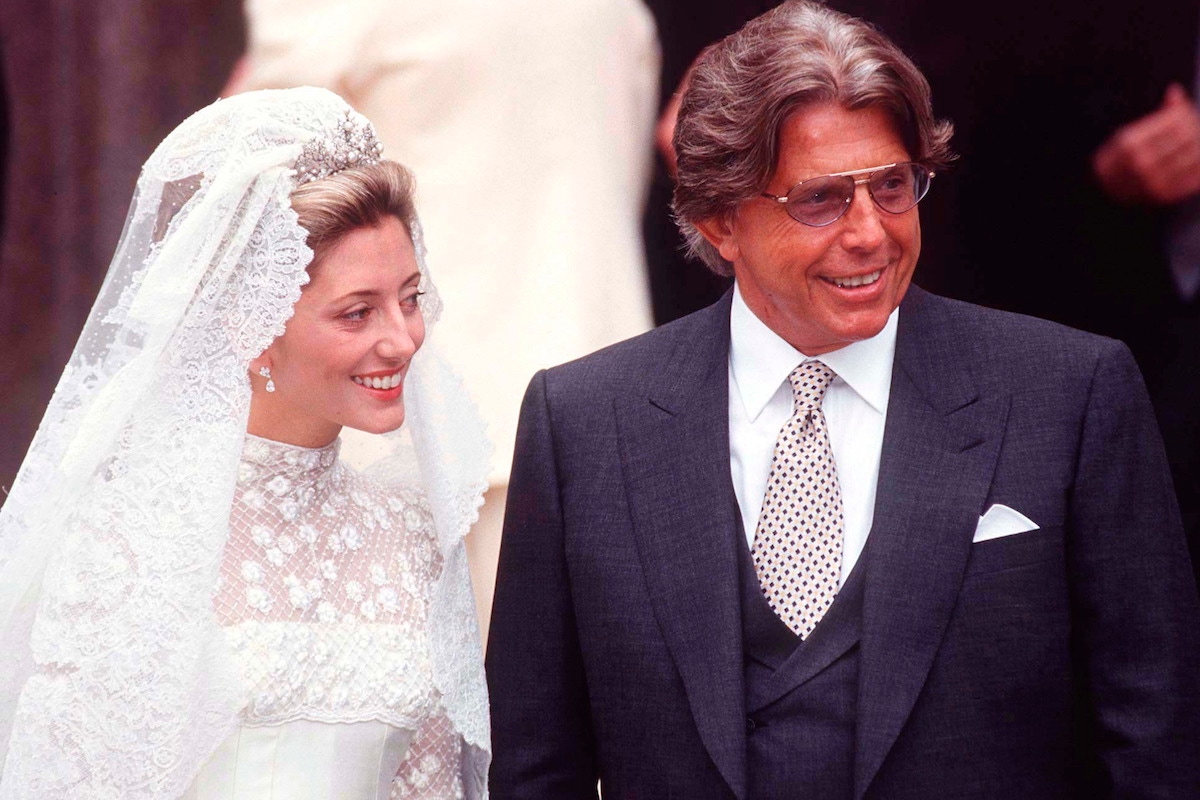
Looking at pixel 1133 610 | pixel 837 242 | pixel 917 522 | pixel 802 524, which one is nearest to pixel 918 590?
pixel 917 522

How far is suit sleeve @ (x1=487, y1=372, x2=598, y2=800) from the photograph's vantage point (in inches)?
106

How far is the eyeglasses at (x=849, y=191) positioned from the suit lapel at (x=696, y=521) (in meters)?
0.29

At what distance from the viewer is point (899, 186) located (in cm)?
262

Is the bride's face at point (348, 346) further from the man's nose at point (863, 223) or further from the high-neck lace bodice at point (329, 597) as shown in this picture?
the man's nose at point (863, 223)

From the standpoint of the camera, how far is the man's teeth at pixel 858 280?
2586 mm

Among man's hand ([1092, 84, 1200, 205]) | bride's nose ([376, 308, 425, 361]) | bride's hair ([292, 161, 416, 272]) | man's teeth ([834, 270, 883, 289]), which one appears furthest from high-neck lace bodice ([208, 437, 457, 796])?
man's hand ([1092, 84, 1200, 205])

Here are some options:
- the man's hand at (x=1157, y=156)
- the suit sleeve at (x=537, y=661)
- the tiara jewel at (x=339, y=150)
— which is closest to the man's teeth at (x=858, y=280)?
the suit sleeve at (x=537, y=661)

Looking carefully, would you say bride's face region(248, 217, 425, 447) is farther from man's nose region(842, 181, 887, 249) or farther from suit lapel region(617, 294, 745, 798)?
man's nose region(842, 181, 887, 249)

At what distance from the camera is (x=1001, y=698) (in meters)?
2.44

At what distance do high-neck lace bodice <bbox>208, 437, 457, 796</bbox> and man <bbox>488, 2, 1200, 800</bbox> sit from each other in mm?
158

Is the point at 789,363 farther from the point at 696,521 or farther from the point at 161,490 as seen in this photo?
→ the point at 161,490

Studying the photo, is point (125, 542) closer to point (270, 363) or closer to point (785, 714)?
point (270, 363)

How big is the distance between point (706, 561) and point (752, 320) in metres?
0.45

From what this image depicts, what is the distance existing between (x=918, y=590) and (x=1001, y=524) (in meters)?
0.17
